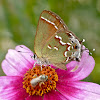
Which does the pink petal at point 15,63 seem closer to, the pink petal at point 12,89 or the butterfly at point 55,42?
the pink petal at point 12,89

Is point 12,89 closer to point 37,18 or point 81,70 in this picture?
point 81,70

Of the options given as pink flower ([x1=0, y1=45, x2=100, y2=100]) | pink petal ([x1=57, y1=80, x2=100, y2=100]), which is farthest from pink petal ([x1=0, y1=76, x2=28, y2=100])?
pink petal ([x1=57, y1=80, x2=100, y2=100])

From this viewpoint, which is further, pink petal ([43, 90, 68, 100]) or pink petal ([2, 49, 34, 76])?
pink petal ([2, 49, 34, 76])

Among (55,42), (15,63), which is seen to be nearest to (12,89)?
(15,63)

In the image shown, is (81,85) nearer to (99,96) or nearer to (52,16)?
(99,96)

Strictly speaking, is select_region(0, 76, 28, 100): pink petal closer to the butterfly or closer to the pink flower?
the pink flower

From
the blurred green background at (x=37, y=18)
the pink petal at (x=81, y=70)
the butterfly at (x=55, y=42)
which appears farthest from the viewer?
the blurred green background at (x=37, y=18)

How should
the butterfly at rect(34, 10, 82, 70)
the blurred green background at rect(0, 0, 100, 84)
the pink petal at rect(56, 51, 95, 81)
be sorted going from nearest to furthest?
the butterfly at rect(34, 10, 82, 70), the pink petal at rect(56, 51, 95, 81), the blurred green background at rect(0, 0, 100, 84)

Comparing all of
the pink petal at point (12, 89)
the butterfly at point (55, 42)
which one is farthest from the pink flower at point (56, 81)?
the butterfly at point (55, 42)
